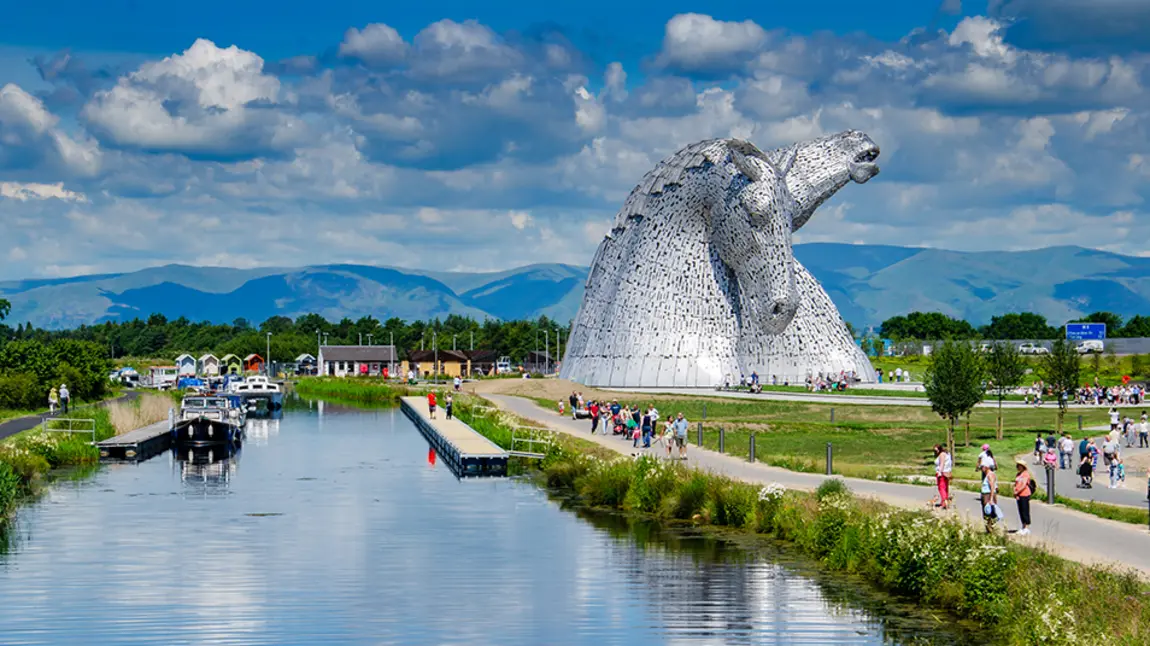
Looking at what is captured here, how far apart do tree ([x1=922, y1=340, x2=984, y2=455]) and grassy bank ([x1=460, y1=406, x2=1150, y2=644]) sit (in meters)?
12.1

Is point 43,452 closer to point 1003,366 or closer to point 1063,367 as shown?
point 1003,366

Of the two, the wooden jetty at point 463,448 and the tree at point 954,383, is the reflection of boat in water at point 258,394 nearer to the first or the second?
the wooden jetty at point 463,448

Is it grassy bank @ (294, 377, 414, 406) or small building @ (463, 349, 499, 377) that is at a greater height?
small building @ (463, 349, 499, 377)

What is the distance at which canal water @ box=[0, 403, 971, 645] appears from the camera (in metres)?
23.3

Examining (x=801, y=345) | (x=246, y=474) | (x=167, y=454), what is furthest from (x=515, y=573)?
(x=801, y=345)

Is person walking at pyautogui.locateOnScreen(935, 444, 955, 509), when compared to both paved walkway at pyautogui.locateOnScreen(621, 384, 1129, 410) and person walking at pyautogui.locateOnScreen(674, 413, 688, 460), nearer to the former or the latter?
person walking at pyautogui.locateOnScreen(674, 413, 688, 460)

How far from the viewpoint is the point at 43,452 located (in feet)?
167

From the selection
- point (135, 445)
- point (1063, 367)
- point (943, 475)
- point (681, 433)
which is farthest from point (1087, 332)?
point (943, 475)

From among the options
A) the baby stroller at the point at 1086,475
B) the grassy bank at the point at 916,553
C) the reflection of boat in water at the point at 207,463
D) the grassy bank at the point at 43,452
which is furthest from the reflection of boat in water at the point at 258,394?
the baby stroller at the point at 1086,475

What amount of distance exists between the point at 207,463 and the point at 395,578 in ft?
104

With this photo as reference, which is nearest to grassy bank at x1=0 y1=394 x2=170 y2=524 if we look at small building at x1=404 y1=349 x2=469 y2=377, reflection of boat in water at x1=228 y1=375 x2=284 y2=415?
reflection of boat in water at x1=228 y1=375 x2=284 y2=415

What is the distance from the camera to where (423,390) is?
4818 inches

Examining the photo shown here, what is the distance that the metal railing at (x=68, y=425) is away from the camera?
57344 mm

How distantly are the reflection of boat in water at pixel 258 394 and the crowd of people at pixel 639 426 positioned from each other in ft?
131
